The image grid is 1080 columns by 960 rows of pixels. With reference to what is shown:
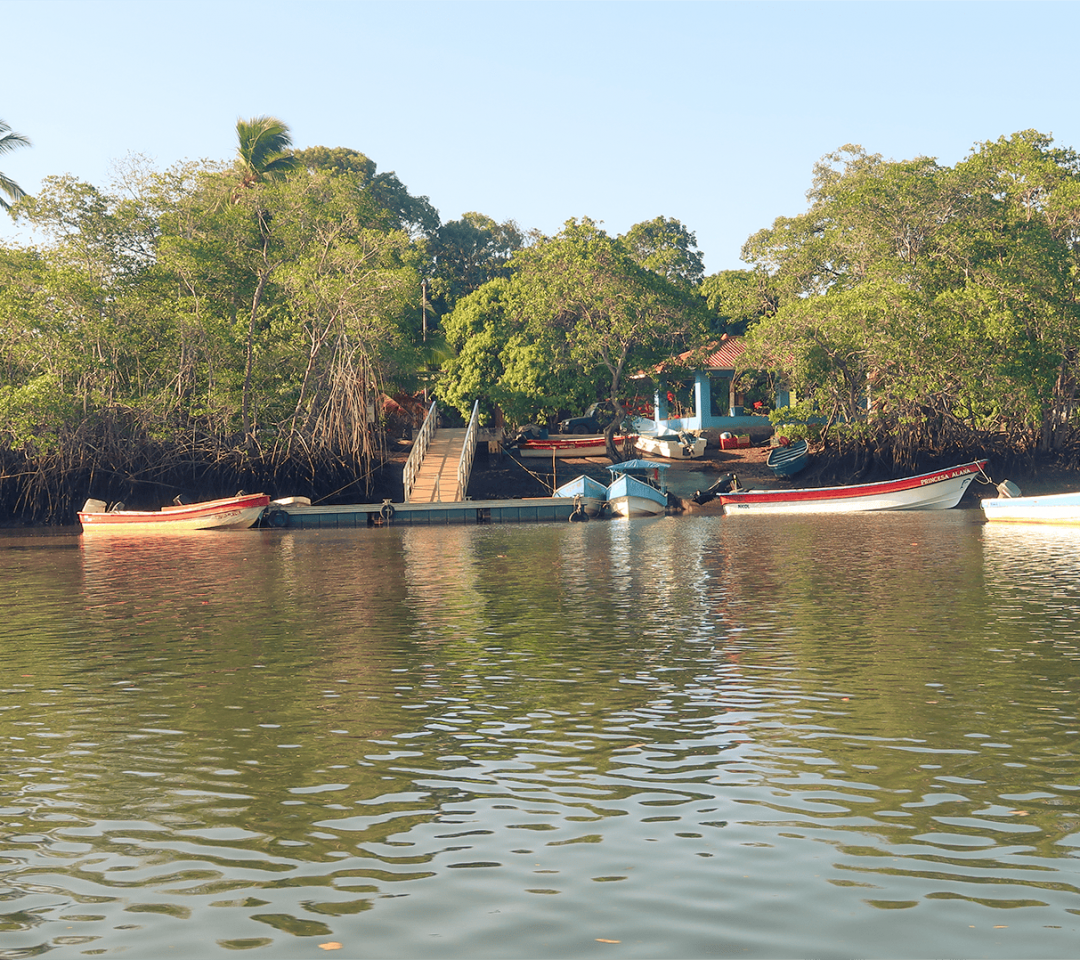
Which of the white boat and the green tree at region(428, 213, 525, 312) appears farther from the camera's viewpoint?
the green tree at region(428, 213, 525, 312)

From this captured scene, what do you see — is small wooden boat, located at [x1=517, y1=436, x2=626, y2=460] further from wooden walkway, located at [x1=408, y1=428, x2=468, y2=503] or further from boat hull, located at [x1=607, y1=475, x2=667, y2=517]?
boat hull, located at [x1=607, y1=475, x2=667, y2=517]

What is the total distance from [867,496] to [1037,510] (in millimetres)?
9662

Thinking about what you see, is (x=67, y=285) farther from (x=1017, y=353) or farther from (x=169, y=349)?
(x=1017, y=353)

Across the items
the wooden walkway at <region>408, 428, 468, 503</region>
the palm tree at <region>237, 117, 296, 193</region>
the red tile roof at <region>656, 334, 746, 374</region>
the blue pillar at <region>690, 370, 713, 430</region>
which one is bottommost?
the wooden walkway at <region>408, 428, 468, 503</region>

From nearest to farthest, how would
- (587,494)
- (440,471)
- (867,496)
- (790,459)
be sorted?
(867,496), (587,494), (440,471), (790,459)

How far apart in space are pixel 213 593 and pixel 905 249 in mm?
39871

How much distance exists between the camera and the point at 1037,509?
3316 centimetres

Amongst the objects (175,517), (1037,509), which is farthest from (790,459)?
(175,517)

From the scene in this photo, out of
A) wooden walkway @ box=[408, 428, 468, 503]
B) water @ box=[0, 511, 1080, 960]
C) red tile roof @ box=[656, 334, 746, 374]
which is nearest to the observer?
water @ box=[0, 511, 1080, 960]

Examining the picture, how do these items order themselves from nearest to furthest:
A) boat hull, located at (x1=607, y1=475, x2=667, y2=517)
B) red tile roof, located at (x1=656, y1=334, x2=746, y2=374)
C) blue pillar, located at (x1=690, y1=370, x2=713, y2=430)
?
1. boat hull, located at (x1=607, y1=475, x2=667, y2=517)
2. red tile roof, located at (x1=656, y1=334, x2=746, y2=374)
3. blue pillar, located at (x1=690, y1=370, x2=713, y2=430)

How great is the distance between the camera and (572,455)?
184 feet

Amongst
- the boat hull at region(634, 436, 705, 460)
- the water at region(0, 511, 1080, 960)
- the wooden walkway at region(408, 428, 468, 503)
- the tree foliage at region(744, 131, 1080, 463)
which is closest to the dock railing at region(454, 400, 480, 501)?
the wooden walkway at region(408, 428, 468, 503)

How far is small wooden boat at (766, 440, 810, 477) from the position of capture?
167ft

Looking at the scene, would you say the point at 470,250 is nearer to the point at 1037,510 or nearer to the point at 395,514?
the point at 395,514
